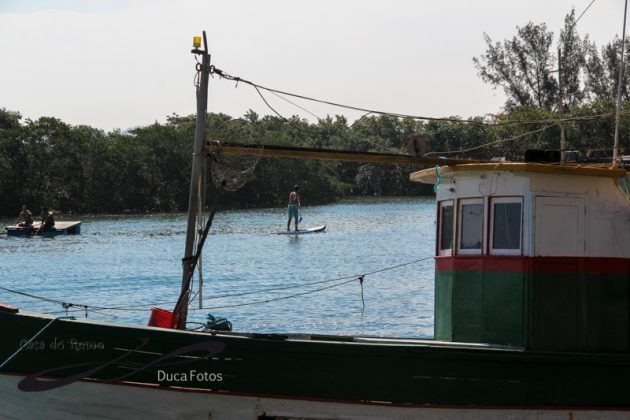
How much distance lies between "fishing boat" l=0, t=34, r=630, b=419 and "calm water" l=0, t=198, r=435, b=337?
3307 millimetres

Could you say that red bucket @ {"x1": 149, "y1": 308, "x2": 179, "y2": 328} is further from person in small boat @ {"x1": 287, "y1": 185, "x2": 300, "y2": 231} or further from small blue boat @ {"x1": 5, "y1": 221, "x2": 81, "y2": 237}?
small blue boat @ {"x1": 5, "y1": 221, "x2": 81, "y2": 237}

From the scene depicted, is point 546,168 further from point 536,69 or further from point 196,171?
point 536,69

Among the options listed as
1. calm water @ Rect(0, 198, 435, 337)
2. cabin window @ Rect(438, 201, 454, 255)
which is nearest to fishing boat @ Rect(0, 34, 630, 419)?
cabin window @ Rect(438, 201, 454, 255)

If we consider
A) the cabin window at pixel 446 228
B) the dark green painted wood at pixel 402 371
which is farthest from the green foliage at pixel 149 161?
the dark green painted wood at pixel 402 371

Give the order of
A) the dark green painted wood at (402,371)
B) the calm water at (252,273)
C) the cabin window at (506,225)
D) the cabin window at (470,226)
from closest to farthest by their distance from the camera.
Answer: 1. the dark green painted wood at (402,371)
2. the cabin window at (506,225)
3. the cabin window at (470,226)
4. the calm water at (252,273)

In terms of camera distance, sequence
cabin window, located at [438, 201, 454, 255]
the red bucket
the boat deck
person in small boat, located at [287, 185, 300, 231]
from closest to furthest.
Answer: cabin window, located at [438, 201, 454, 255], the red bucket, the boat deck, person in small boat, located at [287, 185, 300, 231]

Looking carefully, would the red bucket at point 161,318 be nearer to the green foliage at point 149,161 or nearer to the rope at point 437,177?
the rope at point 437,177

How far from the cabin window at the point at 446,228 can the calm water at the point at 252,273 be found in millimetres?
5365

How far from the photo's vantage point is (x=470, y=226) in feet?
36.6

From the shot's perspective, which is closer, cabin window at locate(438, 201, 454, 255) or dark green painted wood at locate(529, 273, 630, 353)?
dark green painted wood at locate(529, 273, 630, 353)

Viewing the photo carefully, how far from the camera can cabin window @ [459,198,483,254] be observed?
11.0m

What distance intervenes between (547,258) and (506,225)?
58 cm

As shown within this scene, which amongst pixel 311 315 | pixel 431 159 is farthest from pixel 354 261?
pixel 431 159

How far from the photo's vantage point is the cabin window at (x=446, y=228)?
1146cm
